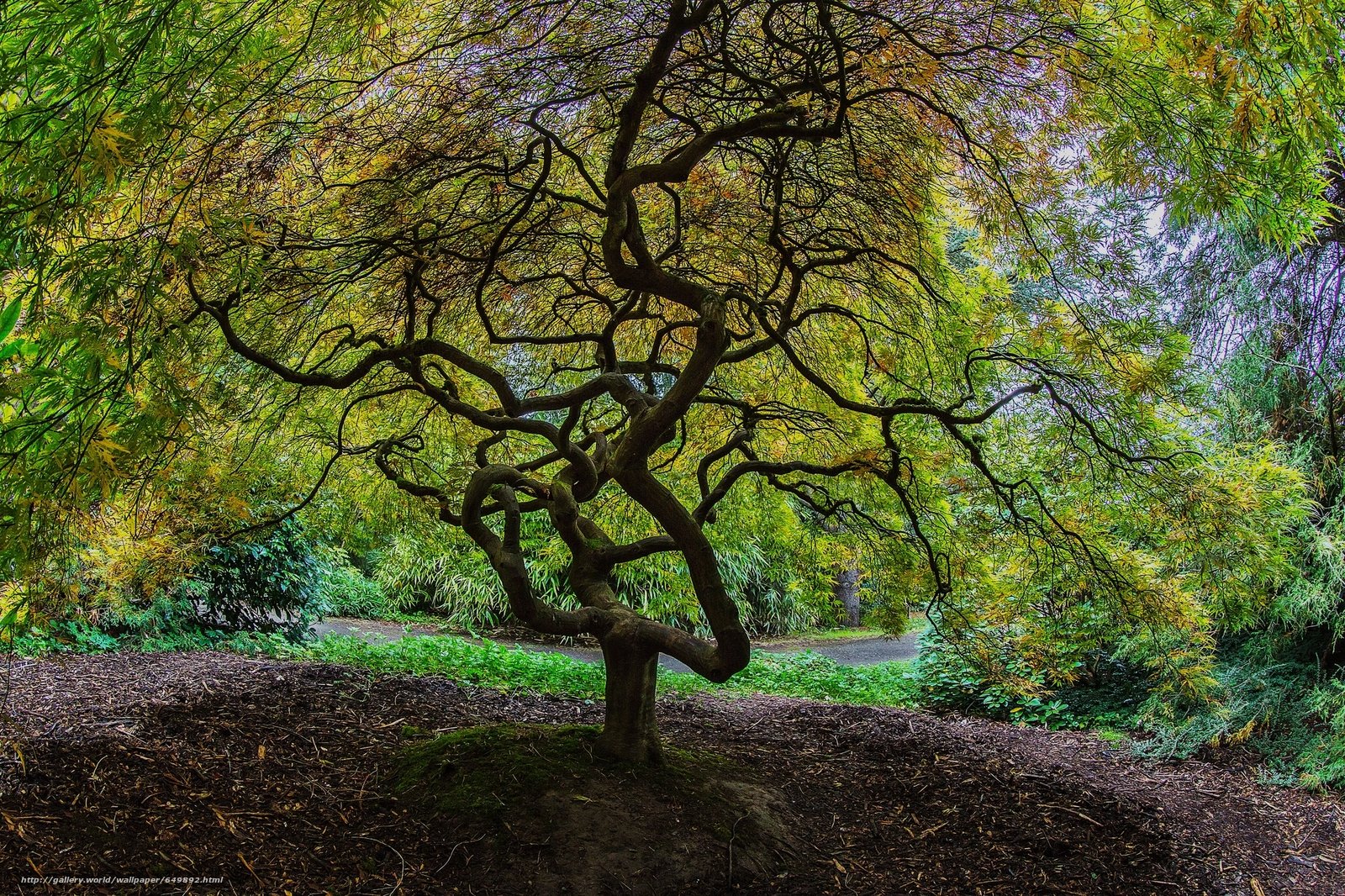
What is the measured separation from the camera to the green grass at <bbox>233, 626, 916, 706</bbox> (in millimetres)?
6328

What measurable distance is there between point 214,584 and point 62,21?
5899mm

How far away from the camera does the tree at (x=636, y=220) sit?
7.45 feet

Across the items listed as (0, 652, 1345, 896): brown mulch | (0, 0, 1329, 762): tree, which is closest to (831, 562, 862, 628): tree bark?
(0, 652, 1345, 896): brown mulch

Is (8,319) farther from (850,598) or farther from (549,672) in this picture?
(850,598)

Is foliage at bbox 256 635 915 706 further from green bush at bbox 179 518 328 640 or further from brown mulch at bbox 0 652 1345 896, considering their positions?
brown mulch at bbox 0 652 1345 896

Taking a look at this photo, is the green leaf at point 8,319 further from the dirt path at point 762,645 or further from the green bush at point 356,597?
the green bush at point 356,597

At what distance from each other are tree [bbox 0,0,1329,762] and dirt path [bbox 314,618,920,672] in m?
4.77

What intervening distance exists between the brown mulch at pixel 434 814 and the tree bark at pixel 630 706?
1.91 ft

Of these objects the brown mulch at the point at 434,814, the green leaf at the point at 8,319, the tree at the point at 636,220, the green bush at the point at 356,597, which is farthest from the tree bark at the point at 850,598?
the green leaf at the point at 8,319

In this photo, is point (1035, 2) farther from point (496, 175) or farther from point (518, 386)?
point (518, 386)

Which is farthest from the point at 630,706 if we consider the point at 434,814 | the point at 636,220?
the point at 636,220

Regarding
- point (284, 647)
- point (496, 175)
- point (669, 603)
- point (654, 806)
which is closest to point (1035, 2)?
point (496, 175)

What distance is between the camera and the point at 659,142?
13.2 ft

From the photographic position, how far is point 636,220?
11.0 feet
